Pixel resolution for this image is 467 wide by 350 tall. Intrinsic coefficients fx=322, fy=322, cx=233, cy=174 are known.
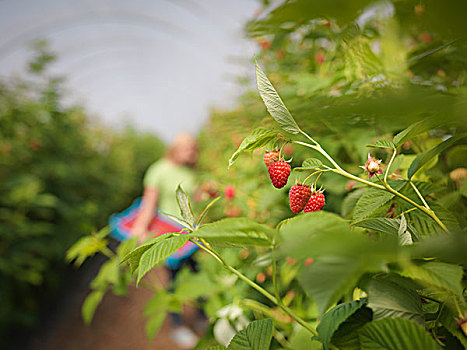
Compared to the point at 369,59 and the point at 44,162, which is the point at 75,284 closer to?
the point at 44,162

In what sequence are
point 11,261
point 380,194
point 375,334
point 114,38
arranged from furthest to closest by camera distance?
1. point 114,38
2. point 11,261
3. point 380,194
4. point 375,334

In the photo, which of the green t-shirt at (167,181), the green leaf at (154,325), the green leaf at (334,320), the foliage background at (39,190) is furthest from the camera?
the green t-shirt at (167,181)

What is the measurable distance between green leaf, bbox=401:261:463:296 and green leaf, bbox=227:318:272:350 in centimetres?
15

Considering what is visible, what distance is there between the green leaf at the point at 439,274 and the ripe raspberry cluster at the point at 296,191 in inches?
6.4

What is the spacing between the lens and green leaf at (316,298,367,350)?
0.28m

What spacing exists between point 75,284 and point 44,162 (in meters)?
1.19

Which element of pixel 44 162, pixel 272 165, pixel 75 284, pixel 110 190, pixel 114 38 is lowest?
pixel 75 284

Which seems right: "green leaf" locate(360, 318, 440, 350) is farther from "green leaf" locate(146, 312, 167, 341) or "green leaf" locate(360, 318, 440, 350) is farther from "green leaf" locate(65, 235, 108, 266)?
"green leaf" locate(65, 235, 108, 266)

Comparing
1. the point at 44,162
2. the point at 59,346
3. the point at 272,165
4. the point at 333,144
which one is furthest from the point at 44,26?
the point at 272,165

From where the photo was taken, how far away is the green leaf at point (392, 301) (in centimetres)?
29

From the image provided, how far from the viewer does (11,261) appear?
6.89ft

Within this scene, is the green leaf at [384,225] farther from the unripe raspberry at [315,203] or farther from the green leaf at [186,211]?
the green leaf at [186,211]

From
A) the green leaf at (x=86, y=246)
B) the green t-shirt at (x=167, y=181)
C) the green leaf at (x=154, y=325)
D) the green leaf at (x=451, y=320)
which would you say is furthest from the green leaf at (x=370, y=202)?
the green t-shirt at (x=167, y=181)

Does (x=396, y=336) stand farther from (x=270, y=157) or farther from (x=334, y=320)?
(x=270, y=157)
